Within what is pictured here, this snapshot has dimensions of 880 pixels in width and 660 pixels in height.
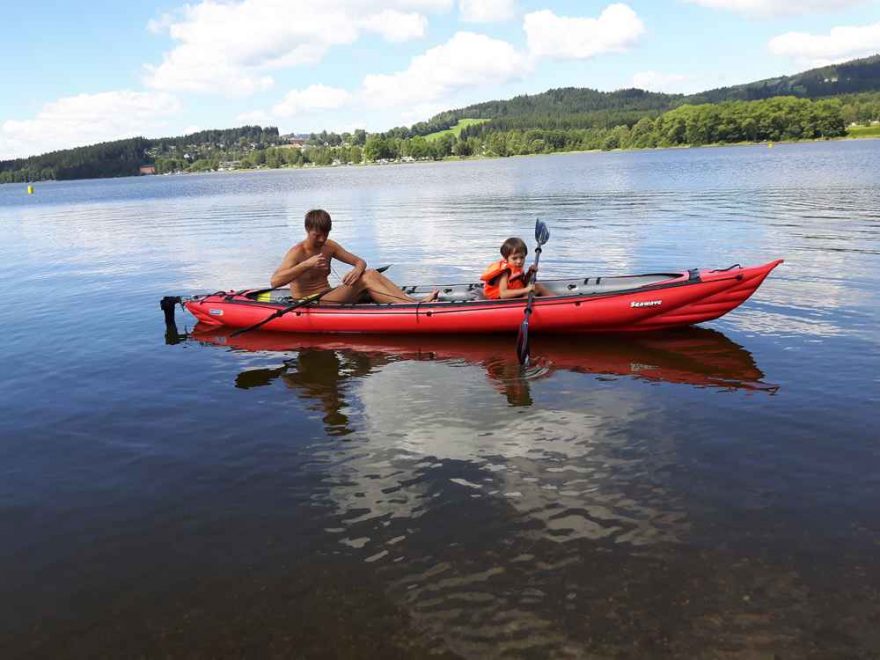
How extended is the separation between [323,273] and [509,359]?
418 centimetres

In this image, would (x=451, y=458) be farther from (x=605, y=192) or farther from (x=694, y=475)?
(x=605, y=192)

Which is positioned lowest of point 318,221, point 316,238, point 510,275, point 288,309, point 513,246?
point 288,309

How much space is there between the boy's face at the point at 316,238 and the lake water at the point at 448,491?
6.14ft

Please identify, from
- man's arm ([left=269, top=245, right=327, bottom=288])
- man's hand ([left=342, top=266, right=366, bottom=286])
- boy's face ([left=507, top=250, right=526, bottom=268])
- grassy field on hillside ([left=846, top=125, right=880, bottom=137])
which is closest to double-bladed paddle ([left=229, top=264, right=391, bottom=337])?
man's arm ([left=269, top=245, right=327, bottom=288])

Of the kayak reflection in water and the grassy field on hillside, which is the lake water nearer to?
the kayak reflection in water

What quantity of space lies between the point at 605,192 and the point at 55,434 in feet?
133

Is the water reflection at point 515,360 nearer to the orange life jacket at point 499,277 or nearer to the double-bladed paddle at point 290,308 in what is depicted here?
the double-bladed paddle at point 290,308

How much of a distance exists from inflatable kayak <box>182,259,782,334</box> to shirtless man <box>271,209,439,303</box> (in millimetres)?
309

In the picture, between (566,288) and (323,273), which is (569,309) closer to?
(566,288)

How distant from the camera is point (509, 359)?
429 inches

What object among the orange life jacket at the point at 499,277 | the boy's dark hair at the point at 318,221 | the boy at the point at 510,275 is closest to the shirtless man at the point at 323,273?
the boy's dark hair at the point at 318,221

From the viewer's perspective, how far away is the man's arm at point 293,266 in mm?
11930

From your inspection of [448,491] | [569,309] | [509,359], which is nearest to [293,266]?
[509,359]

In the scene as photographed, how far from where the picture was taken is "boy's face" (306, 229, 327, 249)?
1170cm
